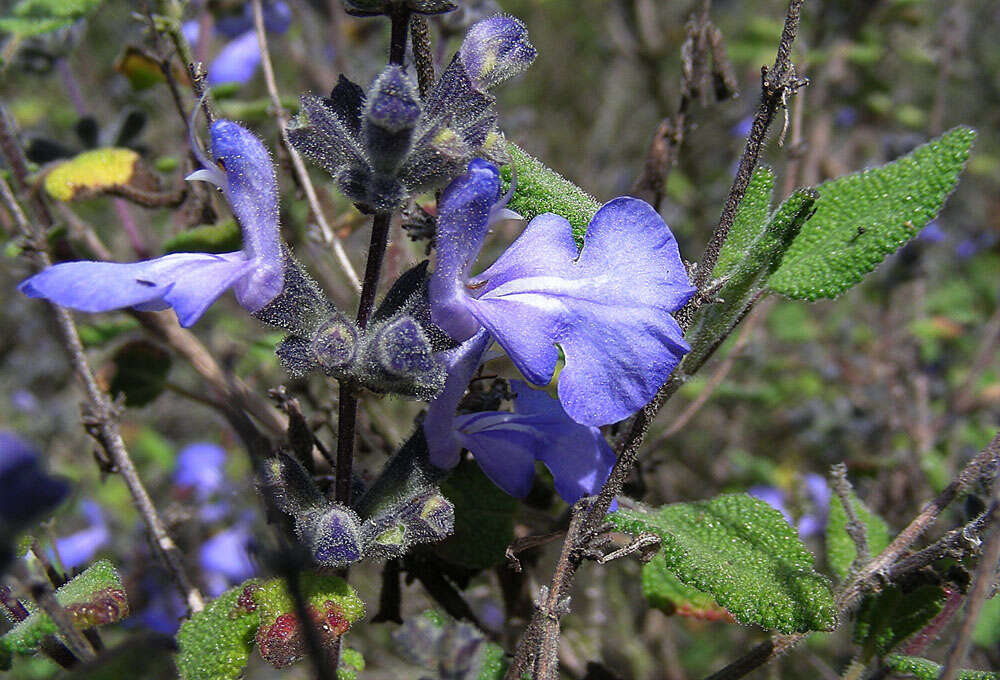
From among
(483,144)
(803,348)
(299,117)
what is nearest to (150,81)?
(299,117)

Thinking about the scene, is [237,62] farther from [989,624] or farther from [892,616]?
[989,624]

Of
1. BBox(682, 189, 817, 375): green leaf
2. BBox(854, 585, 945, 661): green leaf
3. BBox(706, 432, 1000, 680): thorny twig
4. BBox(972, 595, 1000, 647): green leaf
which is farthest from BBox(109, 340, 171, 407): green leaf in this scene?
BBox(972, 595, 1000, 647): green leaf

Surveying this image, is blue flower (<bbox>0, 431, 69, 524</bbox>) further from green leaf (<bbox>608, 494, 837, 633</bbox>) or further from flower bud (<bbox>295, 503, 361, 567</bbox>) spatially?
green leaf (<bbox>608, 494, 837, 633</bbox>)

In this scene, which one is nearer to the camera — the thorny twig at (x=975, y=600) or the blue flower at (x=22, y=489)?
the blue flower at (x=22, y=489)

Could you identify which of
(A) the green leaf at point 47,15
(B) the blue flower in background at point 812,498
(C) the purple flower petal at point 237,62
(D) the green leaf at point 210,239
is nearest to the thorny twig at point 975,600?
(D) the green leaf at point 210,239

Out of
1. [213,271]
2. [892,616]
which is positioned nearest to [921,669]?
[892,616]

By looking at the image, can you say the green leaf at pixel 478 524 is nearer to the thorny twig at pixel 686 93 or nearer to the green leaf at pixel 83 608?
the green leaf at pixel 83 608

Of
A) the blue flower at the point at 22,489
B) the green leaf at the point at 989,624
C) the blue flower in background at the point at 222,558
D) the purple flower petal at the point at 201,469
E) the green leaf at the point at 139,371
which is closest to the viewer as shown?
the blue flower at the point at 22,489
